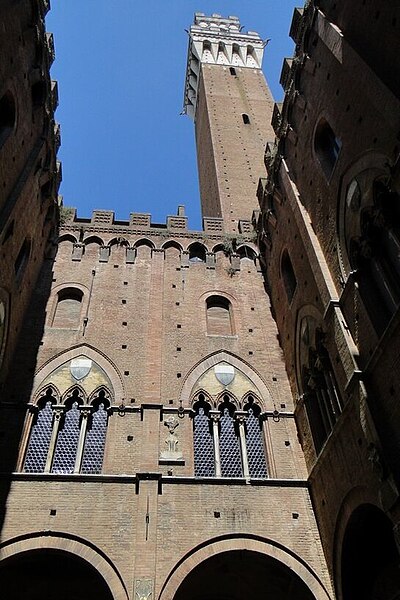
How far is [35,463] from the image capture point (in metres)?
10.2

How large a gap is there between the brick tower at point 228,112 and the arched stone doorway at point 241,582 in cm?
1027

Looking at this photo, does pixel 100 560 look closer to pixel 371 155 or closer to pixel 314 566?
pixel 314 566

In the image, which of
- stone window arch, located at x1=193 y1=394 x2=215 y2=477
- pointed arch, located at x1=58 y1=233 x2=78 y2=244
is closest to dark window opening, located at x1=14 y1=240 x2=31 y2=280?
pointed arch, located at x1=58 y1=233 x2=78 y2=244

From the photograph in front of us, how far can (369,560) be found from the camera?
8.90m

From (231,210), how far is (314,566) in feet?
43.2

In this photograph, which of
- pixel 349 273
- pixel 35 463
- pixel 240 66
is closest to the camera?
pixel 349 273

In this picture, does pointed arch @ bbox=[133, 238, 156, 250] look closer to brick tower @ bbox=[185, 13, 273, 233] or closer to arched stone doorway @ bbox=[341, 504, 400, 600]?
brick tower @ bbox=[185, 13, 273, 233]

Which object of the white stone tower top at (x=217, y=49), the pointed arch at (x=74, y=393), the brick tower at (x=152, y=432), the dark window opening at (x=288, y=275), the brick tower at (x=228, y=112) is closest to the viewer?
the brick tower at (x=152, y=432)

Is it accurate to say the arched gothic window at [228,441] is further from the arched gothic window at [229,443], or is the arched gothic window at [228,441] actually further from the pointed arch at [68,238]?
the pointed arch at [68,238]

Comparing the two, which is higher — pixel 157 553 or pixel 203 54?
pixel 203 54

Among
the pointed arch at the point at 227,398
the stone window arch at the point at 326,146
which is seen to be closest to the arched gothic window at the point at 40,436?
the pointed arch at the point at 227,398

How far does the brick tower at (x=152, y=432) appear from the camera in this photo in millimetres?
9039

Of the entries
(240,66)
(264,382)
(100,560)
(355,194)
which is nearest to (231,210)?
(264,382)

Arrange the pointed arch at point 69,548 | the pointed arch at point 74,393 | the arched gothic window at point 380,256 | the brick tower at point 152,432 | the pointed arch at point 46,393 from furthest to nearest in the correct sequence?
the pointed arch at point 74,393
the pointed arch at point 46,393
the brick tower at point 152,432
the pointed arch at point 69,548
the arched gothic window at point 380,256
